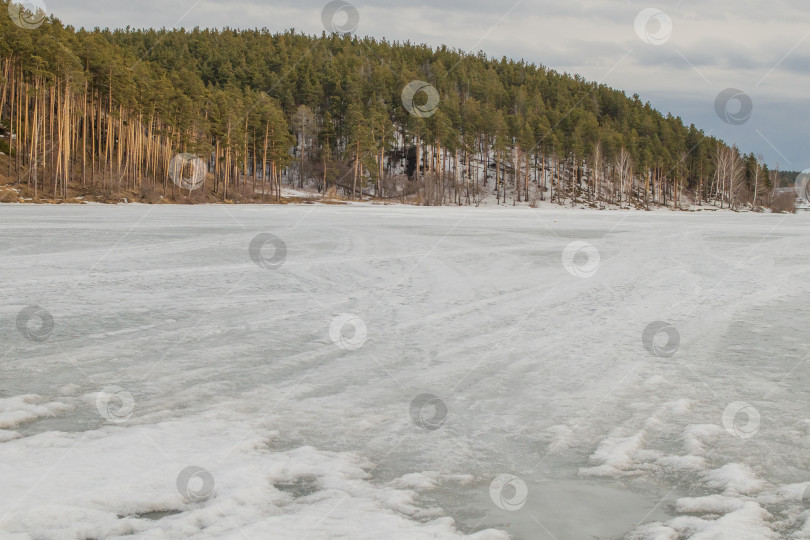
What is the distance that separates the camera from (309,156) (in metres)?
97.6

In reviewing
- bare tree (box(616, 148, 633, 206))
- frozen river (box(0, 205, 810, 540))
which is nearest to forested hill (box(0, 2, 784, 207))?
bare tree (box(616, 148, 633, 206))

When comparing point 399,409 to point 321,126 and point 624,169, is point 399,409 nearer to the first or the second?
point 321,126

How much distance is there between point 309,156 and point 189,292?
91.4 metres

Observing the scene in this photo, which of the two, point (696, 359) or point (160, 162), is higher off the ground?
point (160, 162)

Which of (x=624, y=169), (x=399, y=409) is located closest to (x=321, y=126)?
(x=624, y=169)

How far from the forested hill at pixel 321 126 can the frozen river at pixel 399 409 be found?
48.1 m

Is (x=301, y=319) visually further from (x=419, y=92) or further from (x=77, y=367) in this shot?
(x=419, y=92)

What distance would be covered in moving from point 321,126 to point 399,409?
9924 cm

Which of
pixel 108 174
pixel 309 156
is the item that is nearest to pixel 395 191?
pixel 309 156

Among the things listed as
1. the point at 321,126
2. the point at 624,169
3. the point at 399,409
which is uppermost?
the point at 321,126

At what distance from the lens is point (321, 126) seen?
100000 mm

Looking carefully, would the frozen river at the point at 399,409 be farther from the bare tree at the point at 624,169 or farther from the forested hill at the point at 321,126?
the bare tree at the point at 624,169

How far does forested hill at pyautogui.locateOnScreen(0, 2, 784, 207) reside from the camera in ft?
187

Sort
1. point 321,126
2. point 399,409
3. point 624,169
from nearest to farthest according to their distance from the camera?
point 399,409 → point 624,169 → point 321,126
